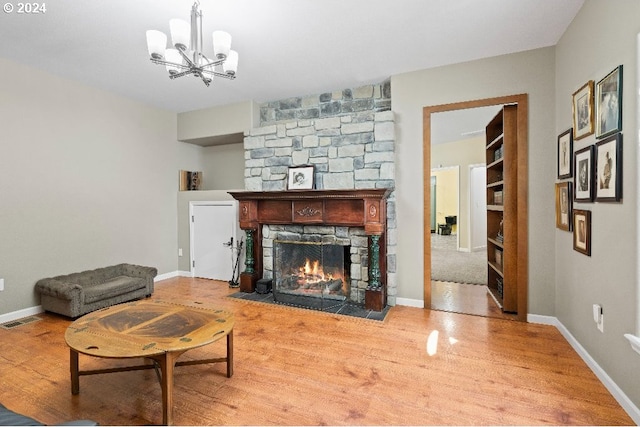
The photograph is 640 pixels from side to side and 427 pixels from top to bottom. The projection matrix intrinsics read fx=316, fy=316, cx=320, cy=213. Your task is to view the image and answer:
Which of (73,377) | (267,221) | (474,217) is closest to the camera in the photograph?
(73,377)

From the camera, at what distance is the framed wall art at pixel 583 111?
89.4 inches

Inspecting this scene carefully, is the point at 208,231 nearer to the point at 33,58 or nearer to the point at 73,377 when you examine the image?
the point at 33,58

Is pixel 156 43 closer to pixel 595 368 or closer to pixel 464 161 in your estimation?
pixel 595 368

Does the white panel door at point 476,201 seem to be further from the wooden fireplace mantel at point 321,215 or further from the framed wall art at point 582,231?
the framed wall art at point 582,231

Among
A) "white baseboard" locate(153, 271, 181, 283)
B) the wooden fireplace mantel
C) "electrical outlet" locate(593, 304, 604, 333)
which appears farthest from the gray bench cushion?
"electrical outlet" locate(593, 304, 604, 333)

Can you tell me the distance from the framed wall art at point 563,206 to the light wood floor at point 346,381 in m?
1.02

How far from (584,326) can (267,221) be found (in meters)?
3.40

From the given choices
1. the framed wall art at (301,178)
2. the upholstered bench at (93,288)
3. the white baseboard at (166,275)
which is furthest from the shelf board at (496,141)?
the white baseboard at (166,275)

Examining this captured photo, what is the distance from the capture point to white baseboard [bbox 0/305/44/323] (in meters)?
3.33

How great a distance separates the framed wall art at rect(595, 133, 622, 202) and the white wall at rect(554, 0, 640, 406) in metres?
0.04

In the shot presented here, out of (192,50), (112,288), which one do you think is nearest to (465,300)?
(192,50)

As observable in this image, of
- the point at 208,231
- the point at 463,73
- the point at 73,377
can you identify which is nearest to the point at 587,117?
the point at 463,73

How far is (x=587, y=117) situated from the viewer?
2.32 meters

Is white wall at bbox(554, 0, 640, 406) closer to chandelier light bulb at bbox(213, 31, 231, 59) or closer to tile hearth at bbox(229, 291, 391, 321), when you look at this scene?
tile hearth at bbox(229, 291, 391, 321)
